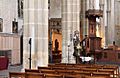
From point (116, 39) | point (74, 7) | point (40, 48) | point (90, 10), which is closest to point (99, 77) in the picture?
point (40, 48)

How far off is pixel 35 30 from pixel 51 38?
15.1 metres

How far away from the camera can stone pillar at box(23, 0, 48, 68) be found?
42.8ft

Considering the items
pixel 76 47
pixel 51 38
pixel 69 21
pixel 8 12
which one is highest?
pixel 8 12

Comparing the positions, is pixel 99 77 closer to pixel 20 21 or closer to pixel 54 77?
pixel 54 77

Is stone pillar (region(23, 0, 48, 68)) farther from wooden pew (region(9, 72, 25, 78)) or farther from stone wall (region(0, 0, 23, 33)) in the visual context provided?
stone wall (region(0, 0, 23, 33))

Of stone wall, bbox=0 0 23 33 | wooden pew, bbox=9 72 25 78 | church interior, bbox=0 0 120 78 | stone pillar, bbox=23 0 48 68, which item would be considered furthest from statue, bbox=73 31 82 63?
wooden pew, bbox=9 72 25 78

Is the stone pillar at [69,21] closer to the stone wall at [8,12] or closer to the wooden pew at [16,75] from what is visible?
the stone wall at [8,12]

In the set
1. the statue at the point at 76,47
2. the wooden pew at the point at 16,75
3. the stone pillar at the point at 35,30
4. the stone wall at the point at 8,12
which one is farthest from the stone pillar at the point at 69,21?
the wooden pew at the point at 16,75

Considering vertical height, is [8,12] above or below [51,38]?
above

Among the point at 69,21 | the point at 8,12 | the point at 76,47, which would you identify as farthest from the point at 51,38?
the point at 76,47

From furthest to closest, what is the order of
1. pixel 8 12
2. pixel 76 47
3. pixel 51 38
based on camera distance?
pixel 51 38 < pixel 8 12 < pixel 76 47

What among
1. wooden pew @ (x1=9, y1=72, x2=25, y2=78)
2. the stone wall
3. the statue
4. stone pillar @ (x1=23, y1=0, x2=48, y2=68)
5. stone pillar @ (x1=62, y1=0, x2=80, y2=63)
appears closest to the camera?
wooden pew @ (x1=9, y1=72, x2=25, y2=78)

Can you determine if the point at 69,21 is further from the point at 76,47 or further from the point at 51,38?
the point at 51,38

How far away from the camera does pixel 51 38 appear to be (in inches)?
1113
